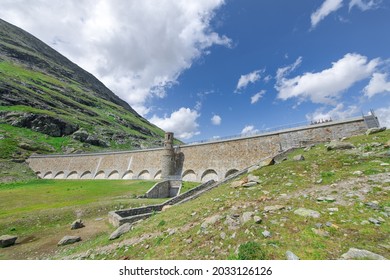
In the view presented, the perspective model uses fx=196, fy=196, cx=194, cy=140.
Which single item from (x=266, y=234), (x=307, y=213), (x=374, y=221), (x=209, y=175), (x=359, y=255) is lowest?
(x=359, y=255)

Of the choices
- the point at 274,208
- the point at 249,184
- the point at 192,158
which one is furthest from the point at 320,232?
the point at 192,158

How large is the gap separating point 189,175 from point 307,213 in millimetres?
42198

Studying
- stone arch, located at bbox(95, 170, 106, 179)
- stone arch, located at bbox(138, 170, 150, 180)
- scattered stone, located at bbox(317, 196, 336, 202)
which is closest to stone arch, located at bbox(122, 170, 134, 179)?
stone arch, located at bbox(138, 170, 150, 180)

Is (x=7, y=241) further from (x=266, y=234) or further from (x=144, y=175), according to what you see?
(x=144, y=175)

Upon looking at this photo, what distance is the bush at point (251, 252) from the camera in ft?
19.6

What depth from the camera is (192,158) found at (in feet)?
163

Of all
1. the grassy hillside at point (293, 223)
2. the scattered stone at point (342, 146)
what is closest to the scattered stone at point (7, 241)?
the grassy hillside at point (293, 223)

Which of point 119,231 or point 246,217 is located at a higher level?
point 246,217

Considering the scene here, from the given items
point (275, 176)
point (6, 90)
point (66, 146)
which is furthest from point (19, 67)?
point (275, 176)

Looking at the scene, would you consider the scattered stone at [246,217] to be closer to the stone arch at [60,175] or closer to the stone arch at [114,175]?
the stone arch at [114,175]

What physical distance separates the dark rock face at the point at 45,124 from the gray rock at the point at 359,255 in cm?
11693

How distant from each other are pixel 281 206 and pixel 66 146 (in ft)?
345

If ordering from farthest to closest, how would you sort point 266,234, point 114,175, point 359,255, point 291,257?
point 114,175
point 266,234
point 291,257
point 359,255

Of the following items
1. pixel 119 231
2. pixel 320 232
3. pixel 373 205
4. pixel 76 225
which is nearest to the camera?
pixel 320 232
